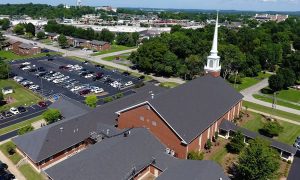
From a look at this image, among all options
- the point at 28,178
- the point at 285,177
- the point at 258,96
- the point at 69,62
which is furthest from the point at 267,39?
the point at 28,178

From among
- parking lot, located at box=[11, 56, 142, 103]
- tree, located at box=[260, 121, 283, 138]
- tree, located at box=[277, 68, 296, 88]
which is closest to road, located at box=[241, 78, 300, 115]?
tree, located at box=[277, 68, 296, 88]

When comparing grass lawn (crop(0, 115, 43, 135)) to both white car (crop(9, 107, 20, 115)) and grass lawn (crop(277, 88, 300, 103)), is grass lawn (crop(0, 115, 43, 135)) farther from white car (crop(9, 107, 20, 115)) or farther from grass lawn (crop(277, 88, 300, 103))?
grass lawn (crop(277, 88, 300, 103))

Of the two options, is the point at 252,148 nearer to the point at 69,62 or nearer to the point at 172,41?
the point at 172,41

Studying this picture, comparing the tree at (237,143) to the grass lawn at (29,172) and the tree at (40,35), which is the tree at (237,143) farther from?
the tree at (40,35)

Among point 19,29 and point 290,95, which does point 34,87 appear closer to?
point 290,95

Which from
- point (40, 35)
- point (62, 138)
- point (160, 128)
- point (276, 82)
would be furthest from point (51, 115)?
point (40, 35)

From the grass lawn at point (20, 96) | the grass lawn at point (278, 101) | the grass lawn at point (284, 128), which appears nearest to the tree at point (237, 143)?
the grass lawn at point (284, 128)
